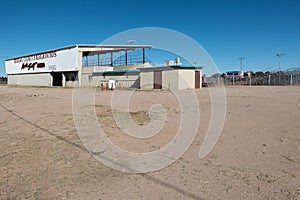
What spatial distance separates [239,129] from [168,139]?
2.28 metres

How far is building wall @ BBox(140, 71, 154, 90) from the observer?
27.3 m

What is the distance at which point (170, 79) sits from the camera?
84.7ft

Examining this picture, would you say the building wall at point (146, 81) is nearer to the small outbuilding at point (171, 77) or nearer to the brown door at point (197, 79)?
the small outbuilding at point (171, 77)

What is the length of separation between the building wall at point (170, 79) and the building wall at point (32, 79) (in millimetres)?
22296

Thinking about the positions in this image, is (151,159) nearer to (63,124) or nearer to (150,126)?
(150,126)

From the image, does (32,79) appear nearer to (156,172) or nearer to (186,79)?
(186,79)

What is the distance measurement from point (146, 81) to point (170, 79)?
321 centimetres

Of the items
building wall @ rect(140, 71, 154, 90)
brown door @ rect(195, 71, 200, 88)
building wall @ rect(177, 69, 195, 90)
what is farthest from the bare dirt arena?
brown door @ rect(195, 71, 200, 88)

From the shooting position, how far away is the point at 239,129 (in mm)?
6590

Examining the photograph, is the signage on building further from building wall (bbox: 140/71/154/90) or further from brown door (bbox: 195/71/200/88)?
brown door (bbox: 195/71/200/88)

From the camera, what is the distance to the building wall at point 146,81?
27.3 meters

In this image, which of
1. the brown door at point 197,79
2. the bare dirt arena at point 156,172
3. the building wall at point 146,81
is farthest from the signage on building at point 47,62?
the bare dirt arena at point 156,172

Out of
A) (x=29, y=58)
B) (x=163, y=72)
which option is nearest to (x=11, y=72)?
(x=29, y=58)

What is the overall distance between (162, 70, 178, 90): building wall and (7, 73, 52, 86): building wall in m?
22.3
